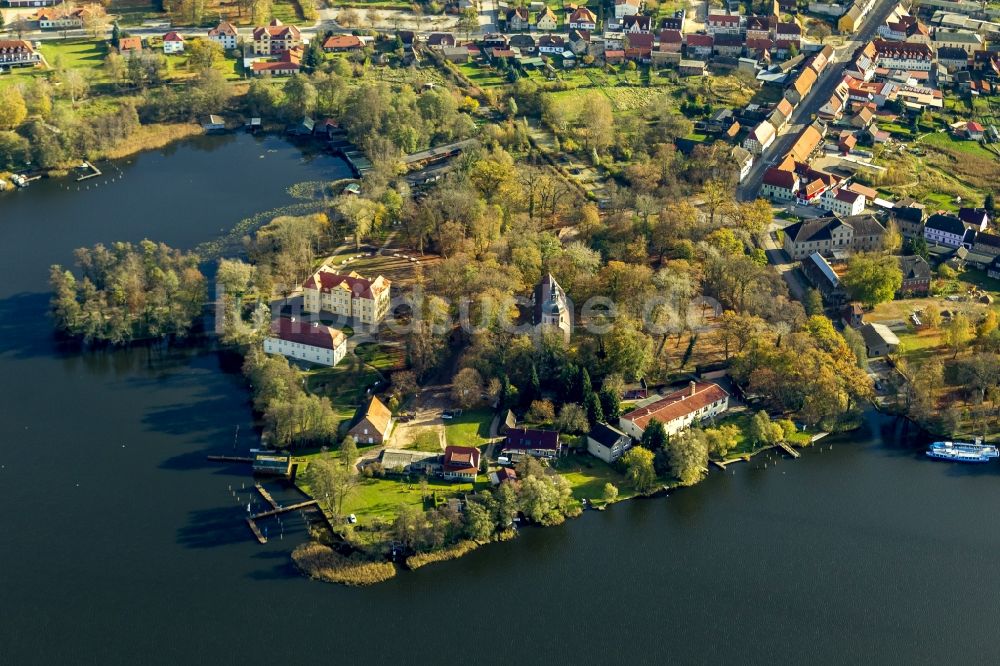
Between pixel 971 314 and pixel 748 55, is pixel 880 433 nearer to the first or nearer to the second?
pixel 971 314

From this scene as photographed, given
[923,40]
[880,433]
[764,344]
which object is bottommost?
[880,433]

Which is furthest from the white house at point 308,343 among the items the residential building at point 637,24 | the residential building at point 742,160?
the residential building at point 637,24

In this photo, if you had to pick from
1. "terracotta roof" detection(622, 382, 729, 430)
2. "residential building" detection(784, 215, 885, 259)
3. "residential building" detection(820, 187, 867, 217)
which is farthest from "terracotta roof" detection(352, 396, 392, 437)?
"residential building" detection(820, 187, 867, 217)

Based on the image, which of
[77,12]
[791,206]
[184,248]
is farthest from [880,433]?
[77,12]

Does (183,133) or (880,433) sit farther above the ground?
(183,133)

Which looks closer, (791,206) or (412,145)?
(791,206)

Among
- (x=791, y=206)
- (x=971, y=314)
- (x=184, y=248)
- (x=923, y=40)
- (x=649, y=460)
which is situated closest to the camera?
(x=649, y=460)

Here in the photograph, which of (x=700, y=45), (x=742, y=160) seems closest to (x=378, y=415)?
(x=742, y=160)

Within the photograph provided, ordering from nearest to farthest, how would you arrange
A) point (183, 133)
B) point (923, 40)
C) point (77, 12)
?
point (183, 133)
point (923, 40)
point (77, 12)

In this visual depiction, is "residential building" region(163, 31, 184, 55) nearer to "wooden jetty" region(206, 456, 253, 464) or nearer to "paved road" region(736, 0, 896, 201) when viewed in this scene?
"paved road" region(736, 0, 896, 201)
